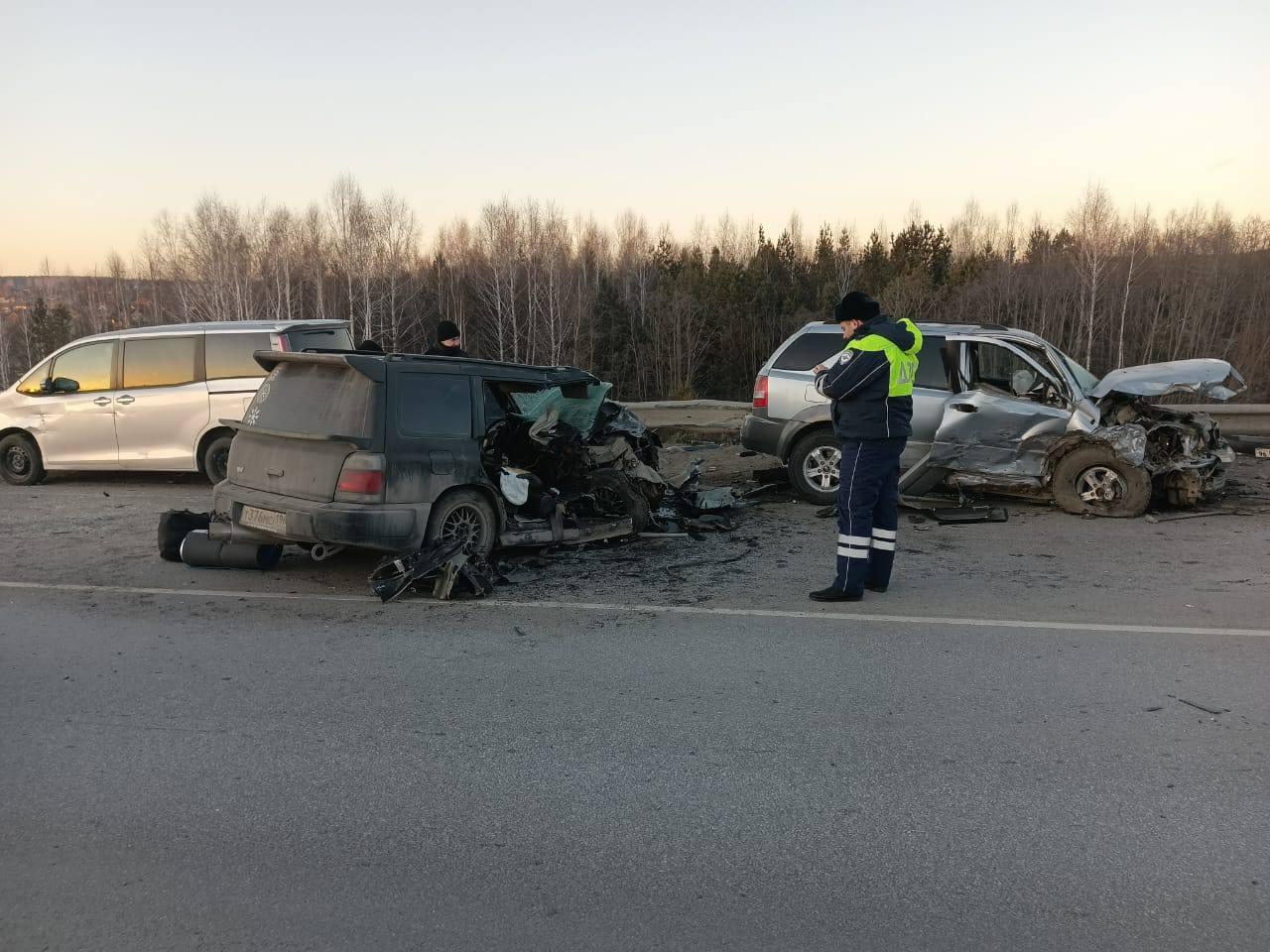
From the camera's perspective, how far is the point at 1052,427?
32.3ft

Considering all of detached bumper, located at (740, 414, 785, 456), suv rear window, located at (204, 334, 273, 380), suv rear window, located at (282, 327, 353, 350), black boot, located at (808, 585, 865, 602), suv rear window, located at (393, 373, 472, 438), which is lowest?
black boot, located at (808, 585, 865, 602)

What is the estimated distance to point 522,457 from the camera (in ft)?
27.5

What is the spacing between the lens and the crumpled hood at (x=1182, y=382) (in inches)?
377

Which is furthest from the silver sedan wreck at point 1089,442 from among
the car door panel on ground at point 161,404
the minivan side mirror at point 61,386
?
the minivan side mirror at point 61,386

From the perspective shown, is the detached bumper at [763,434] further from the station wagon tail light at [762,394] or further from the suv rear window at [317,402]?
the suv rear window at [317,402]

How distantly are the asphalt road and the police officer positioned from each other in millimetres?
326

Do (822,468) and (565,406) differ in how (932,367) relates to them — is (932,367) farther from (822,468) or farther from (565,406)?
(565,406)

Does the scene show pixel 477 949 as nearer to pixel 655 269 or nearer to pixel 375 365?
pixel 375 365

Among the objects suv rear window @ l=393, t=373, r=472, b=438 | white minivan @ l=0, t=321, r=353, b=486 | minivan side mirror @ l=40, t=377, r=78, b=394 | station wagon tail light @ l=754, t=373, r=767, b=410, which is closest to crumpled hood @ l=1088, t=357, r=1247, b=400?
station wagon tail light @ l=754, t=373, r=767, b=410

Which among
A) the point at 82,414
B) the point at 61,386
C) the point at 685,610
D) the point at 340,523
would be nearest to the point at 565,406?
the point at 340,523

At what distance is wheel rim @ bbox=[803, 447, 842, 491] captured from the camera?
421 inches

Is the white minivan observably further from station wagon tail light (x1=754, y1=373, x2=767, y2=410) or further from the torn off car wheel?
the torn off car wheel

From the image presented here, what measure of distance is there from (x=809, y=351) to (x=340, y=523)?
625cm

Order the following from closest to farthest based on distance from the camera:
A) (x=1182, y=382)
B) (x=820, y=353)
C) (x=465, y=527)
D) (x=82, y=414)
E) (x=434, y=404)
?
(x=434, y=404) < (x=465, y=527) < (x=1182, y=382) < (x=820, y=353) < (x=82, y=414)
